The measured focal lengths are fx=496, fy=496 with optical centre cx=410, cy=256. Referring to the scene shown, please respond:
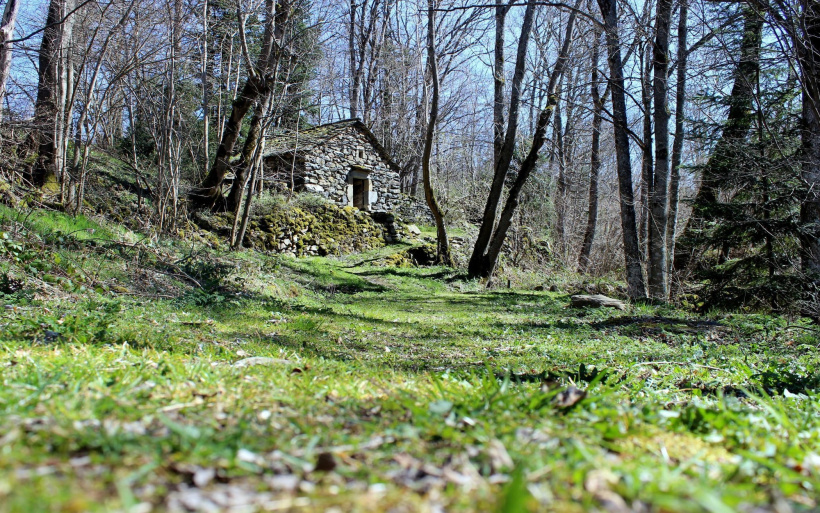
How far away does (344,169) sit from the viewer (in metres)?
23.0

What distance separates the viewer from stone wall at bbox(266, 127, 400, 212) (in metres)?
21.5

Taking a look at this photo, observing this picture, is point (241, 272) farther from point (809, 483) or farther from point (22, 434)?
point (809, 483)

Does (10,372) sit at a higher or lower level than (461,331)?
higher

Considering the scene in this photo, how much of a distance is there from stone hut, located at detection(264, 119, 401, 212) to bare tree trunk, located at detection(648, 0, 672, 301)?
13.1 metres

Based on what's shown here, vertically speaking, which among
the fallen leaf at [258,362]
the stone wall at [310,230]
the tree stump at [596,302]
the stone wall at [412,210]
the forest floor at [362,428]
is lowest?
the tree stump at [596,302]

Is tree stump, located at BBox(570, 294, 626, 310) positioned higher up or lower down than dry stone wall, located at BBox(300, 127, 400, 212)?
lower down

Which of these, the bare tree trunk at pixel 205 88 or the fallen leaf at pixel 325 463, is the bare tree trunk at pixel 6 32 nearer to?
the bare tree trunk at pixel 205 88

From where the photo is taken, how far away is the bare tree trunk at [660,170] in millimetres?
10602

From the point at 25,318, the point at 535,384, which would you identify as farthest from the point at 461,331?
the point at 25,318

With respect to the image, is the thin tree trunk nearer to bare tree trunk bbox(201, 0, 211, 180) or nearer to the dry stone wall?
the dry stone wall

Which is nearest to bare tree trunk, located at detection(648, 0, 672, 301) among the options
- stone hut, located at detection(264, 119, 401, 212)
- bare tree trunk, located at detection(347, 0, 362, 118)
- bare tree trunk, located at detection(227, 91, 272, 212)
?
bare tree trunk, located at detection(227, 91, 272, 212)

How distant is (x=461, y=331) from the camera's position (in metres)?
6.62

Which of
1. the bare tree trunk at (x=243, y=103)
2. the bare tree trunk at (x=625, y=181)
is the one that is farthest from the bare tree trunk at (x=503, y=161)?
the bare tree trunk at (x=243, y=103)

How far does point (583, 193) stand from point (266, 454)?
31.9m
